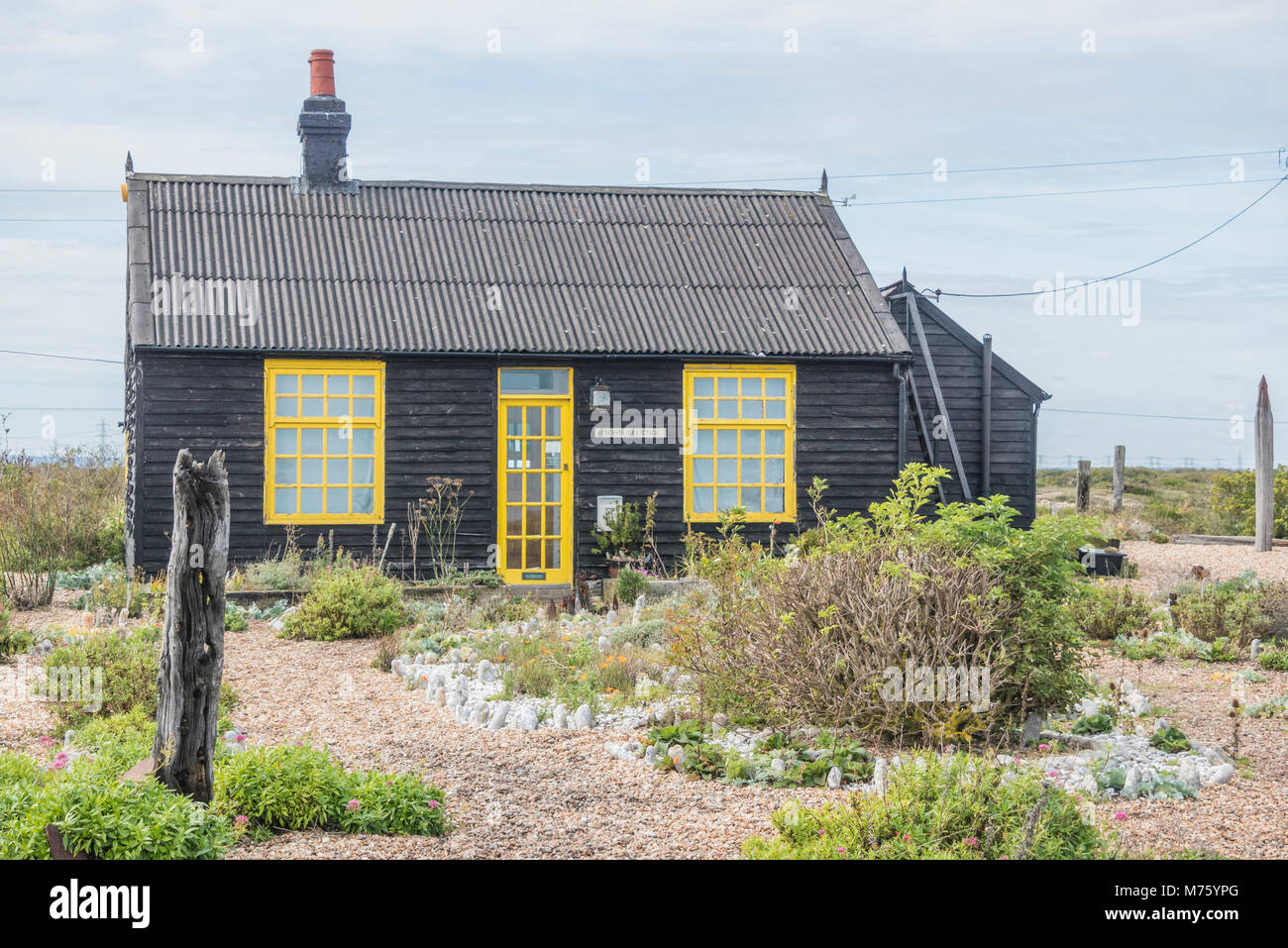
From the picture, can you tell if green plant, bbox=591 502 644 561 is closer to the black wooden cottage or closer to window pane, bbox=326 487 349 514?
the black wooden cottage

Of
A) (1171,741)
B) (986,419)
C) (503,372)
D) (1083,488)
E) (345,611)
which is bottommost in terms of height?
(1171,741)

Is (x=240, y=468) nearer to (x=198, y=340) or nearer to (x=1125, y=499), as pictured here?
(x=198, y=340)

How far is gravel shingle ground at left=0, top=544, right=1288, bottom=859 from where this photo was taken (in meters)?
4.95

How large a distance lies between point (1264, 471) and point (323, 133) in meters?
14.2

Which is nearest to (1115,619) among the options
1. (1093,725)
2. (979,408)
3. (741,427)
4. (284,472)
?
(1093,725)

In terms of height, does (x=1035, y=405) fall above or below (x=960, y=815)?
Result: above

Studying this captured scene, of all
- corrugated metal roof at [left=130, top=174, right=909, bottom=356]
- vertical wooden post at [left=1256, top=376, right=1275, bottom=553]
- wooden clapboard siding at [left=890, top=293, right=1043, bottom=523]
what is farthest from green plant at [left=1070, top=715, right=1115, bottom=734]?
vertical wooden post at [left=1256, top=376, right=1275, bottom=553]

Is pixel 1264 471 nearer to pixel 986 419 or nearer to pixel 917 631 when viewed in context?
pixel 986 419

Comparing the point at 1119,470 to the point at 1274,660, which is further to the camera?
the point at 1119,470

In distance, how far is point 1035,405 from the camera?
1556 cm

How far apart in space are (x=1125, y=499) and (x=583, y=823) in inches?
1210

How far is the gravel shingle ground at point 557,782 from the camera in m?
4.95

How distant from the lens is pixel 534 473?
1399cm

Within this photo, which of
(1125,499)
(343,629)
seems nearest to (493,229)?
(343,629)
